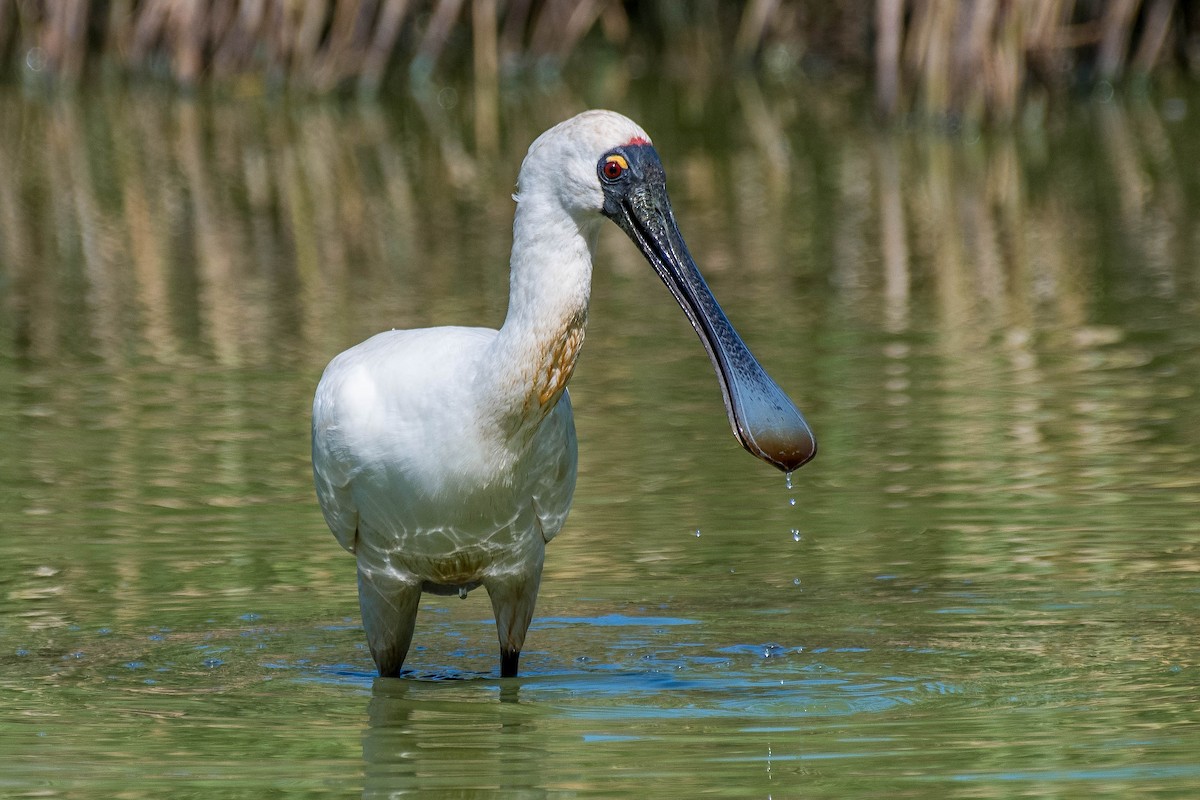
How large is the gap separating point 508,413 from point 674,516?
210cm

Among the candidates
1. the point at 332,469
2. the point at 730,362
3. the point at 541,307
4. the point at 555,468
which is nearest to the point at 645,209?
the point at 541,307

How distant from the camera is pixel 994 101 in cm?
1669

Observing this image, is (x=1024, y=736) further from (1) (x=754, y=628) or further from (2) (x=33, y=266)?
(2) (x=33, y=266)

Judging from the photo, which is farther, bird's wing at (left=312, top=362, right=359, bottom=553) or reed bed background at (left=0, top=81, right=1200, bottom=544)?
reed bed background at (left=0, top=81, right=1200, bottom=544)

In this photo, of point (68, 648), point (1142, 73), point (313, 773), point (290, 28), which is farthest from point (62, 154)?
point (313, 773)

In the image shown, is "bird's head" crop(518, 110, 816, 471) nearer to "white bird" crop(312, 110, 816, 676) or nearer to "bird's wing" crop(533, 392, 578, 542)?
"white bird" crop(312, 110, 816, 676)

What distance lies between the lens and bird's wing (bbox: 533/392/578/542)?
5.68 m

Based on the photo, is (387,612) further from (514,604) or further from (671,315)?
(671,315)

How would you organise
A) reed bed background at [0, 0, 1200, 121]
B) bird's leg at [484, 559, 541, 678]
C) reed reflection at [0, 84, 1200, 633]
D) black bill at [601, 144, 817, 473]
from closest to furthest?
black bill at [601, 144, 817, 473] < bird's leg at [484, 559, 541, 678] < reed reflection at [0, 84, 1200, 633] < reed bed background at [0, 0, 1200, 121]

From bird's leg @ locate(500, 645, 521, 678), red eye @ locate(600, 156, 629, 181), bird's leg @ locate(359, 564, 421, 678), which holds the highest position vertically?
red eye @ locate(600, 156, 629, 181)

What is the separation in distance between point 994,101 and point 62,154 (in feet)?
22.8

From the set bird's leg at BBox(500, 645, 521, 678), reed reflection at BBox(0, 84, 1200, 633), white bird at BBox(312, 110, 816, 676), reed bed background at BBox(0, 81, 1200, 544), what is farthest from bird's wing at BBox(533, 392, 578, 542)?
reed bed background at BBox(0, 81, 1200, 544)

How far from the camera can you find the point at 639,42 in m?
25.3

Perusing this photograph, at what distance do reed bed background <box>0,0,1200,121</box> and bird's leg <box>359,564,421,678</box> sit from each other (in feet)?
34.6
